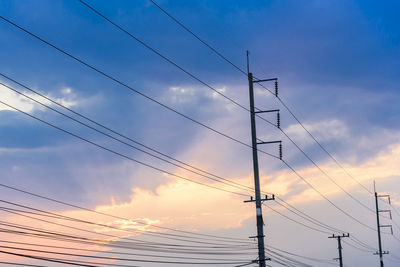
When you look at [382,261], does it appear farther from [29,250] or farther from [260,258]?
[29,250]

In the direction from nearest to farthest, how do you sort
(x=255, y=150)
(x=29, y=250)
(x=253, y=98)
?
(x=29, y=250) → (x=255, y=150) → (x=253, y=98)

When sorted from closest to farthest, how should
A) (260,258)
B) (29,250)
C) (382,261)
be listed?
(29,250) < (260,258) < (382,261)

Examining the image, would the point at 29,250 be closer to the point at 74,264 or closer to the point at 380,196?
the point at 74,264

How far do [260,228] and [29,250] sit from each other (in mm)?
18878

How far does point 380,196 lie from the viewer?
117 m

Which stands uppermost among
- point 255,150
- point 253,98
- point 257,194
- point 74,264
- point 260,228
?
point 253,98

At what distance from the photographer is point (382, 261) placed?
356 feet

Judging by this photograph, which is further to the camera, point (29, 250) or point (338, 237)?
point (338, 237)

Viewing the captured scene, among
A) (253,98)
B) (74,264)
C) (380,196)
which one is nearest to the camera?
(74,264)

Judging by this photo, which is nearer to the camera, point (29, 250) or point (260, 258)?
point (29, 250)

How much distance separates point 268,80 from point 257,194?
10.7m

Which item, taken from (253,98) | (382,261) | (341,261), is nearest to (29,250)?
(253,98)

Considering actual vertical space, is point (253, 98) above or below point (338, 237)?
above

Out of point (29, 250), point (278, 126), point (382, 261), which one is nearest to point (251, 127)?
point (278, 126)
